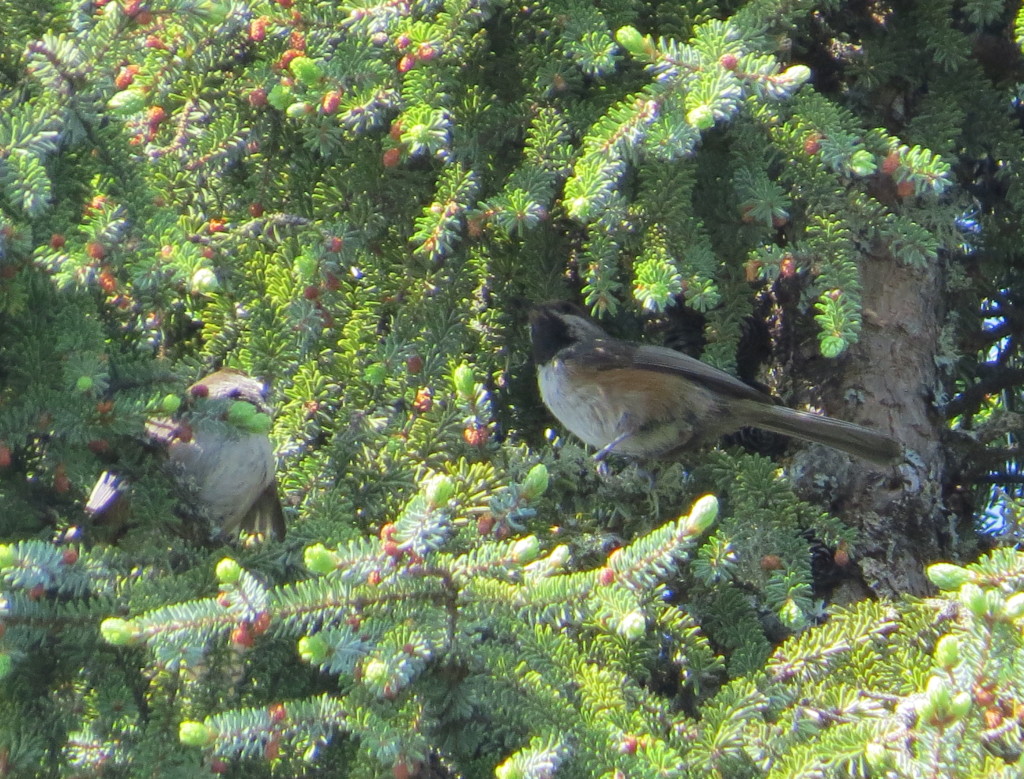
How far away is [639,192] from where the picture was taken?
294 centimetres

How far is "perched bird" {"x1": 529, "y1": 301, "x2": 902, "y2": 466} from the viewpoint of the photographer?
3566 millimetres

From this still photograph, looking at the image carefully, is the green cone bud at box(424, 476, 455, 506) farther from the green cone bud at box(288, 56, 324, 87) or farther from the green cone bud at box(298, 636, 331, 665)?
the green cone bud at box(288, 56, 324, 87)

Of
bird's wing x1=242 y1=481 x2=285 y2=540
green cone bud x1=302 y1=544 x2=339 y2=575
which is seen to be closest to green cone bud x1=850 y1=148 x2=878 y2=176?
green cone bud x1=302 y1=544 x2=339 y2=575

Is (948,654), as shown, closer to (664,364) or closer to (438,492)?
(438,492)

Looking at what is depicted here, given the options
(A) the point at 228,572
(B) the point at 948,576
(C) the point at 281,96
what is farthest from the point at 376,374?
(B) the point at 948,576

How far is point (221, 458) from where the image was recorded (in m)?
3.80

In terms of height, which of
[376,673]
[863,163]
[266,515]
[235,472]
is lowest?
[266,515]

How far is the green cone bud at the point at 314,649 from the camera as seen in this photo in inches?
74.3

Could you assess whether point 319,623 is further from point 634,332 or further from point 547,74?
point 634,332

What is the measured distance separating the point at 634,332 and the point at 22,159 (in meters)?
2.28

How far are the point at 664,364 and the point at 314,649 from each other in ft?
7.13

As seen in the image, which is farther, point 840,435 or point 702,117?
point 840,435

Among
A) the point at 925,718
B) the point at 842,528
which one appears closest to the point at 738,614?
the point at 842,528

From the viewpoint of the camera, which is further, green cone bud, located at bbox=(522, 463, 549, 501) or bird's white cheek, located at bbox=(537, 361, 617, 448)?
bird's white cheek, located at bbox=(537, 361, 617, 448)
